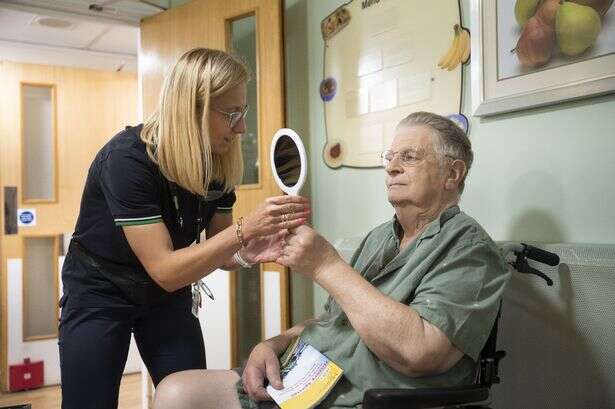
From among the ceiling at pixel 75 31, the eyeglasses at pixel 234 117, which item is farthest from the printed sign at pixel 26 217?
the eyeglasses at pixel 234 117

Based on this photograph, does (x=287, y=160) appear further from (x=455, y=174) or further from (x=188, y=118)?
(x=455, y=174)

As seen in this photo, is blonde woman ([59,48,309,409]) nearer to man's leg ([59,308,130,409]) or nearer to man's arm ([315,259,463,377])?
man's leg ([59,308,130,409])

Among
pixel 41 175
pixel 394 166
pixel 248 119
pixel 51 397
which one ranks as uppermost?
pixel 248 119

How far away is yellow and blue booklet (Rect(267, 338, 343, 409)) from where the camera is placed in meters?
1.06

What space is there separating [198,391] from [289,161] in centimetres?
58

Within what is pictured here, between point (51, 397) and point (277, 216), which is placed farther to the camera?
point (51, 397)

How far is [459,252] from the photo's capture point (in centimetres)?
104

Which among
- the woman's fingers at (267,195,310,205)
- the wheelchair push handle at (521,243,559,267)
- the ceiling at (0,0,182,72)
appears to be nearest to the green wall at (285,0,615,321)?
the wheelchair push handle at (521,243,559,267)

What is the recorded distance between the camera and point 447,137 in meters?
1.21

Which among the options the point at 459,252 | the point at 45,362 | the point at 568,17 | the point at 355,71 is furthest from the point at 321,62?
the point at 45,362

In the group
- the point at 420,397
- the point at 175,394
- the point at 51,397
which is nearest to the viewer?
the point at 420,397

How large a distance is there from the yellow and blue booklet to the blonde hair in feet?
1.55

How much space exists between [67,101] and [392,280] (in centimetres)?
316

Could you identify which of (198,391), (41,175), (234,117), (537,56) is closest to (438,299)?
(198,391)
